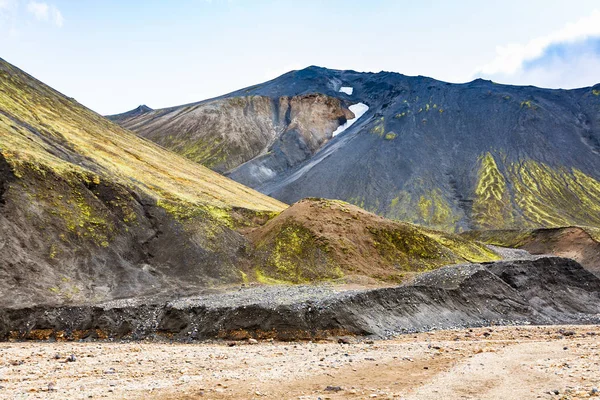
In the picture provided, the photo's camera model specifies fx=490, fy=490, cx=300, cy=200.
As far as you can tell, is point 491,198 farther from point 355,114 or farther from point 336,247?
point 355,114

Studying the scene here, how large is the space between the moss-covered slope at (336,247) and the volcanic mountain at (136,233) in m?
0.10

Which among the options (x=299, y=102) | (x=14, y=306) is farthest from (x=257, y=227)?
(x=299, y=102)

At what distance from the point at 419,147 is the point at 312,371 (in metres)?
112

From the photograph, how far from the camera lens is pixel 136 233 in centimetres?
3853

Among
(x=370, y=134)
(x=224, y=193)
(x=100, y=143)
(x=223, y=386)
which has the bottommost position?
(x=223, y=386)

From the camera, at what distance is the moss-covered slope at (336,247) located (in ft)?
126

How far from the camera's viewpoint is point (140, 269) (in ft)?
115

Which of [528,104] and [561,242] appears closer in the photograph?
[561,242]

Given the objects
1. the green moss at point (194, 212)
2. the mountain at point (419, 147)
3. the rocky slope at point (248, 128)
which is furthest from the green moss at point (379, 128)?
the green moss at point (194, 212)

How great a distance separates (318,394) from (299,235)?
30218 millimetres

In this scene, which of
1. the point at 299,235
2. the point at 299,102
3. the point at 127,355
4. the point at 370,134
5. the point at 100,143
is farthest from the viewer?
the point at 299,102

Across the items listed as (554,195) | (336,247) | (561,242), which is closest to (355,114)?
(554,195)

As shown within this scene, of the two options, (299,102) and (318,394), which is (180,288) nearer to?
(318,394)

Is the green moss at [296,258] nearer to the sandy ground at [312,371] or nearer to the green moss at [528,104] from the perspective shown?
the sandy ground at [312,371]
